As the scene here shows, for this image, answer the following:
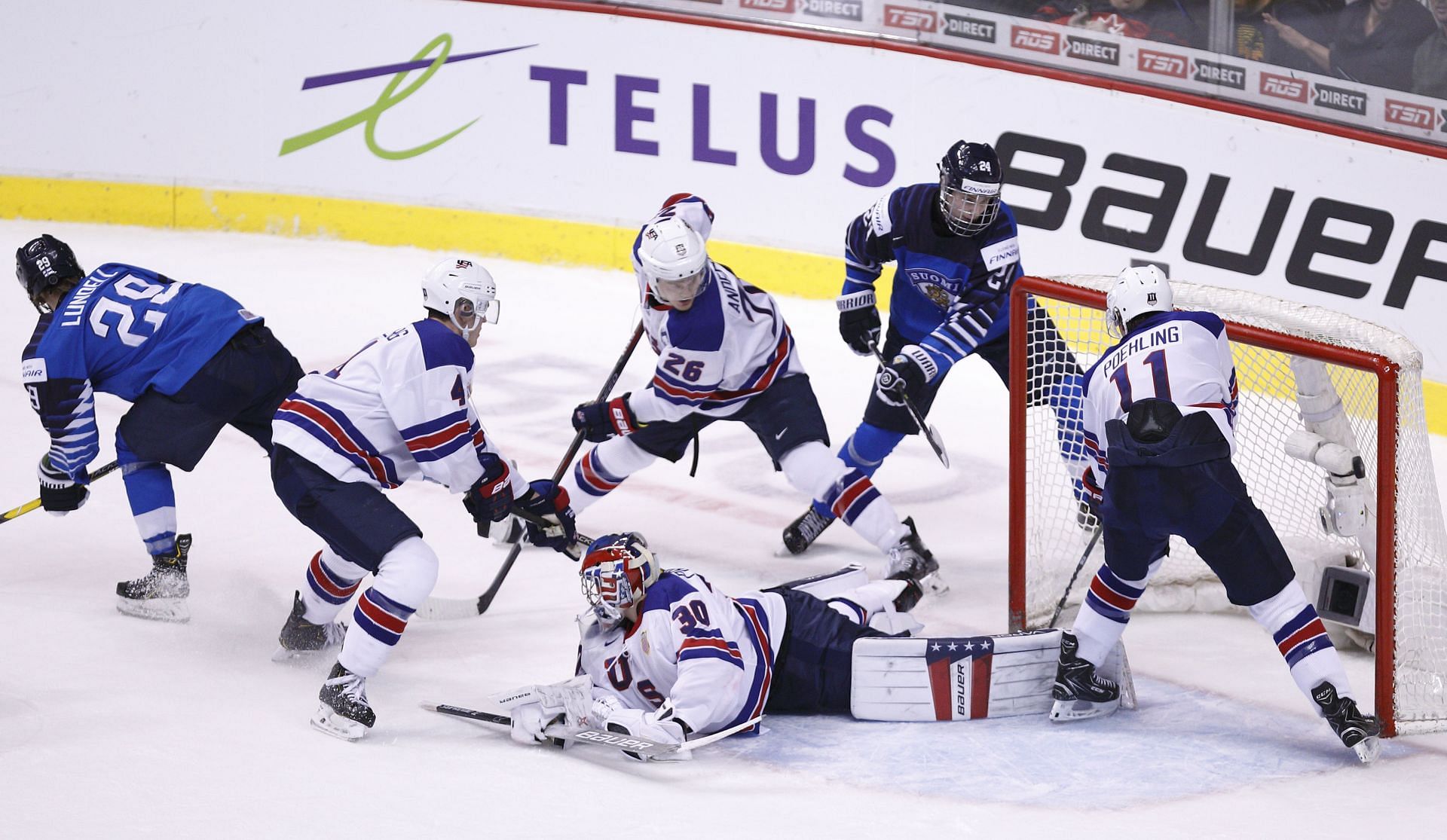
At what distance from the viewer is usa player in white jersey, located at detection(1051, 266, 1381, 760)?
350cm

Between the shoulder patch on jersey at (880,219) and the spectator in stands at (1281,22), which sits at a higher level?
the spectator in stands at (1281,22)

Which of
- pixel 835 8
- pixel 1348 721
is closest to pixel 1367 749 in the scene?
pixel 1348 721

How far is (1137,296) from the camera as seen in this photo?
12.0ft

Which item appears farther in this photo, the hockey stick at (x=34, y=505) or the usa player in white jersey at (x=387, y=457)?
the hockey stick at (x=34, y=505)

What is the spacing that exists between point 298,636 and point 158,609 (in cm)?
44

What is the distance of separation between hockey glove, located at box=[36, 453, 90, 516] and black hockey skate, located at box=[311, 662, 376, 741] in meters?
1.10

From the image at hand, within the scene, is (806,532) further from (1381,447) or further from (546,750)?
(1381,447)

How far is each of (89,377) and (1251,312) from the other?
2803mm

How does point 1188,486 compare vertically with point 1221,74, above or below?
below

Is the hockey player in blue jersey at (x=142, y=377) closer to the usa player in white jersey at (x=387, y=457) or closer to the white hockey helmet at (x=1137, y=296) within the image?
the usa player in white jersey at (x=387, y=457)

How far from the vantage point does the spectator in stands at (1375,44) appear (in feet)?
18.9

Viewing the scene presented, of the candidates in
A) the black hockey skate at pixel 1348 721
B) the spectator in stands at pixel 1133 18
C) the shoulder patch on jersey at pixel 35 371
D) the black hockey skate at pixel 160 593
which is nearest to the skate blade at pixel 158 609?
the black hockey skate at pixel 160 593

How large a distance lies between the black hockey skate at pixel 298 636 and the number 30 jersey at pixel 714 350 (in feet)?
3.28

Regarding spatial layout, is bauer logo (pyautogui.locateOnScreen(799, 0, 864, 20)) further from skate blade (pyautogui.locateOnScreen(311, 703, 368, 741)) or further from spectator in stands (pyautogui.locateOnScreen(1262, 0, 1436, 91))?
skate blade (pyautogui.locateOnScreen(311, 703, 368, 741))
